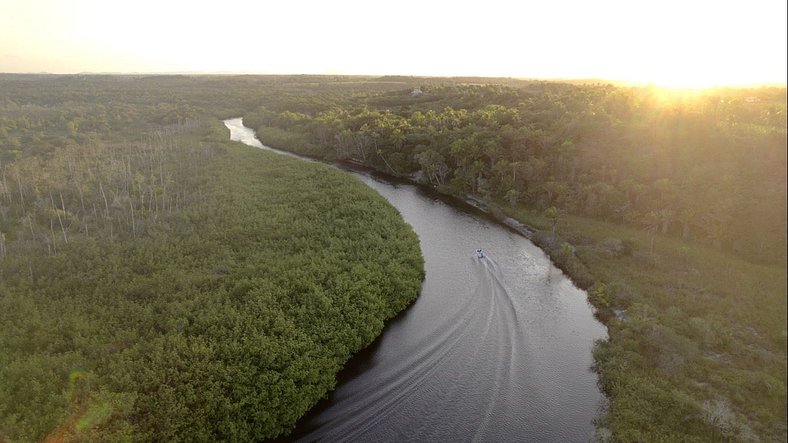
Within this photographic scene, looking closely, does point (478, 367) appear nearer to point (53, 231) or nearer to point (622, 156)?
point (622, 156)

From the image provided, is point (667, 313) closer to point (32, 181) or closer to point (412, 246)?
point (412, 246)

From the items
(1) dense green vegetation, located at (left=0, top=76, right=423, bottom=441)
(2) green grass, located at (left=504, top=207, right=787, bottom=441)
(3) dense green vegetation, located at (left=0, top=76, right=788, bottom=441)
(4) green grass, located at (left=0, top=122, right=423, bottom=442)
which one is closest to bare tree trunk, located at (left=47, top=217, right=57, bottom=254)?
(1) dense green vegetation, located at (left=0, top=76, right=423, bottom=441)

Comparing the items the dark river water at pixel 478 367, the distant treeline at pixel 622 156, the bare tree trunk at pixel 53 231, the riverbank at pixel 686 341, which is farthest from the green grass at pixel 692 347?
the bare tree trunk at pixel 53 231

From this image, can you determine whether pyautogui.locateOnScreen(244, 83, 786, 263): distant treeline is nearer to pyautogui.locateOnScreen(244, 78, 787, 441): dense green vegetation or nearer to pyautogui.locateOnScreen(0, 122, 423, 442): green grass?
pyautogui.locateOnScreen(244, 78, 787, 441): dense green vegetation

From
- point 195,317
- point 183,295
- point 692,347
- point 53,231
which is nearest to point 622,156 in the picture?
point 692,347

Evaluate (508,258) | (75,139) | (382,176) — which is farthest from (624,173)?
(75,139)

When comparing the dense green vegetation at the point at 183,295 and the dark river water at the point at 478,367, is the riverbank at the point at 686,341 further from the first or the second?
the dense green vegetation at the point at 183,295
